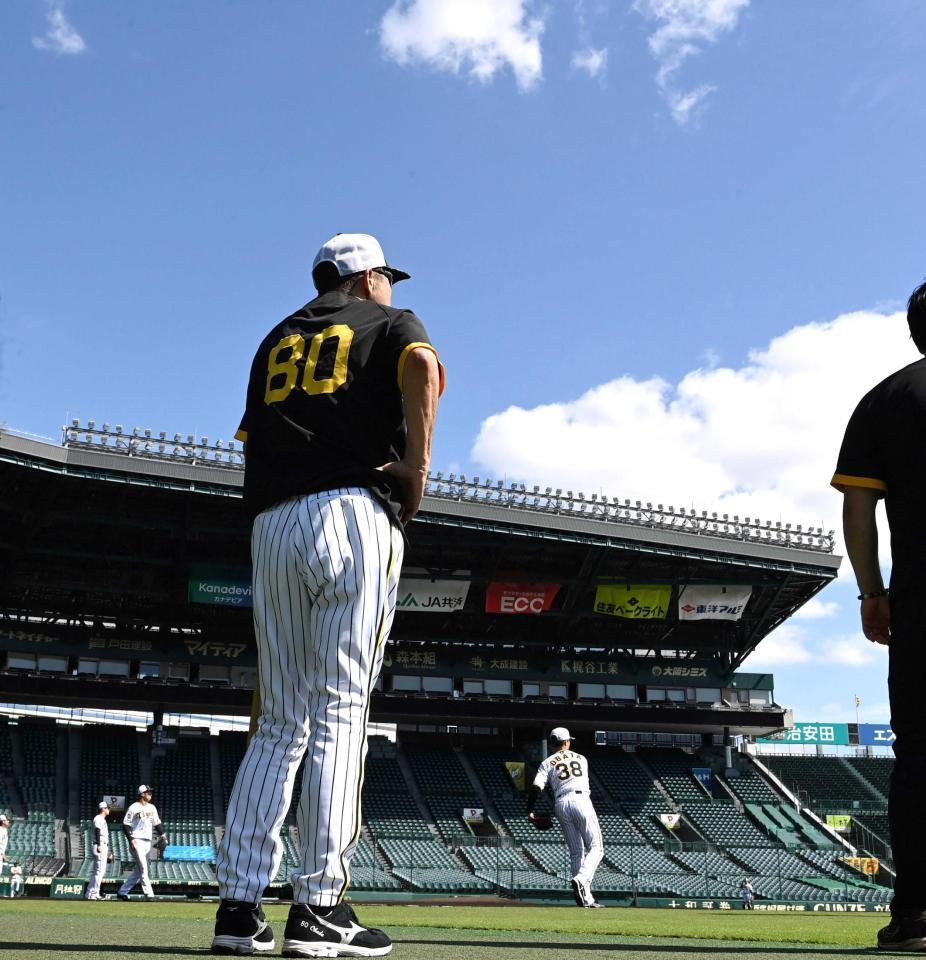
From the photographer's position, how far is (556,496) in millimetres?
37562

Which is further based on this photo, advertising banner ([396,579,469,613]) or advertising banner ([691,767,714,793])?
advertising banner ([691,767,714,793])

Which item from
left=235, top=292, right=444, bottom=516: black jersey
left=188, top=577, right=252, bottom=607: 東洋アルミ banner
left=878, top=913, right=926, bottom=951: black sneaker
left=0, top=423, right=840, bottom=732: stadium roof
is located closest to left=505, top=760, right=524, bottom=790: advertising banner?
left=0, top=423, right=840, bottom=732: stadium roof

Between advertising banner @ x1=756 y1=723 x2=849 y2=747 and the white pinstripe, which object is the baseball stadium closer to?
advertising banner @ x1=756 y1=723 x2=849 y2=747

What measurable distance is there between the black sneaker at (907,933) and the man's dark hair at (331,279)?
3.11 meters

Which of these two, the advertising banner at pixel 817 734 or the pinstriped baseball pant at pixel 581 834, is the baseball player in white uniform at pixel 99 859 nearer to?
the pinstriped baseball pant at pixel 581 834

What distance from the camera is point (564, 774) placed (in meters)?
13.3

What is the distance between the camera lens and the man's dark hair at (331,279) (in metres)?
4.02

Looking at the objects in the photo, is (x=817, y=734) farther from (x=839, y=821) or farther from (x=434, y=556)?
(x=434, y=556)

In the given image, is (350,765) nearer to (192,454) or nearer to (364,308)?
(364,308)

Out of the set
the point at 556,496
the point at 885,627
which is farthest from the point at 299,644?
the point at 556,496

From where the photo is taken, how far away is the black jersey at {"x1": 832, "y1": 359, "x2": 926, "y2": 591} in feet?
13.2

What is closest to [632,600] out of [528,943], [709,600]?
[709,600]

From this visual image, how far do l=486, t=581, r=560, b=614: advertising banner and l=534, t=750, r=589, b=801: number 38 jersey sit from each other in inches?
944

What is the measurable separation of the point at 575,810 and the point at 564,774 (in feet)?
1.79
